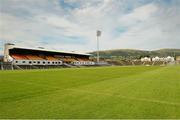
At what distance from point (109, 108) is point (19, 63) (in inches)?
2340

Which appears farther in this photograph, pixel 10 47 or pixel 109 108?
pixel 10 47

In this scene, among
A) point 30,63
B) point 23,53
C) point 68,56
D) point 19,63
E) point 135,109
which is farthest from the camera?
point 68,56

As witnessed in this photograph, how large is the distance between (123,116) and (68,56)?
288 feet

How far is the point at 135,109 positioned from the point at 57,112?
2.55m

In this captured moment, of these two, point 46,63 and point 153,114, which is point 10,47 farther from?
point 153,114

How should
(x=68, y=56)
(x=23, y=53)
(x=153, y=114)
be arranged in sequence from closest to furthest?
(x=153, y=114) < (x=23, y=53) < (x=68, y=56)

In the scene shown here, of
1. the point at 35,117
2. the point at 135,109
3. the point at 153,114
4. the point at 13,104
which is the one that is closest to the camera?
the point at 35,117

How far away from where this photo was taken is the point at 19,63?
200ft

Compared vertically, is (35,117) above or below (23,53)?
below

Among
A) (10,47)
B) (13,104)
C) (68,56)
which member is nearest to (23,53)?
(10,47)

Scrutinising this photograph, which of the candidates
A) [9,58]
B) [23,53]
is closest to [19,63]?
[9,58]

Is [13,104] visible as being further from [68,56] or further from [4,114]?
[68,56]

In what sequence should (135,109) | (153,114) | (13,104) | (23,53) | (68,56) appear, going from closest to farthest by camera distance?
1. (153,114)
2. (135,109)
3. (13,104)
4. (23,53)
5. (68,56)

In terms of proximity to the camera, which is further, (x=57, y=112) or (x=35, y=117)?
(x=57, y=112)
